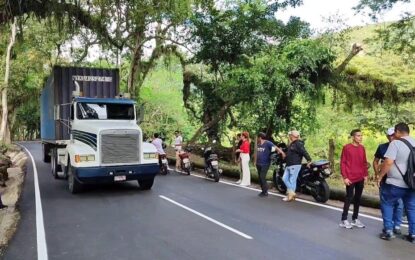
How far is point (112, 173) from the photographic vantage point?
37.9 feet

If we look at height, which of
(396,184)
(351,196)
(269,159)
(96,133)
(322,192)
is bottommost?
(322,192)

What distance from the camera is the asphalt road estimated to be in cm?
629

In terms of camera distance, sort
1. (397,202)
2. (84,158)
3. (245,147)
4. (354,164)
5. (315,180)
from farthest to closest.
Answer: (245,147)
(84,158)
(315,180)
(354,164)
(397,202)

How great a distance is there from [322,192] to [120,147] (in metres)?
5.52

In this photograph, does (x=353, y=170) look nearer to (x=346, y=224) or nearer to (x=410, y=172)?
(x=346, y=224)

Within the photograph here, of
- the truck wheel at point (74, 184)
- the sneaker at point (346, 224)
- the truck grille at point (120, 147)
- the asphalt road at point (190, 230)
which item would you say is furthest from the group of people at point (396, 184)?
the truck wheel at point (74, 184)

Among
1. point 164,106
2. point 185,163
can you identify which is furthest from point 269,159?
point 164,106

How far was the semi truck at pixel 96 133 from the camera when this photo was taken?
454 inches

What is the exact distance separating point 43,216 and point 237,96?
10.4 m

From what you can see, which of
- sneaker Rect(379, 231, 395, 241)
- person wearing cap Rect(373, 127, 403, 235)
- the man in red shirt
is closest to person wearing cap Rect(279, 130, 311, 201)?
the man in red shirt

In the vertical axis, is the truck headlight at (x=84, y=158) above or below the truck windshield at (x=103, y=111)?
below

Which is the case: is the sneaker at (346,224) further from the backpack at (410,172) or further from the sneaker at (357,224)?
the backpack at (410,172)

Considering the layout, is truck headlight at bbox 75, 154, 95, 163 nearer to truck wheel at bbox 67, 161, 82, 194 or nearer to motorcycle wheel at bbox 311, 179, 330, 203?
truck wheel at bbox 67, 161, 82, 194

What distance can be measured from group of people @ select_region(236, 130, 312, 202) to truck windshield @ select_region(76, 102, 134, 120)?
12.6 ft
